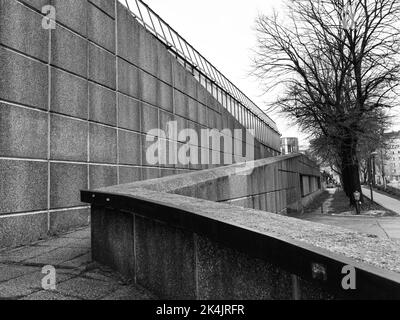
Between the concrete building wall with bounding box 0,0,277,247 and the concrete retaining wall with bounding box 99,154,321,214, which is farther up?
the concrete building wall with bounding box 0,0,277,247

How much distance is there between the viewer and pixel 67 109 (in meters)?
6.58

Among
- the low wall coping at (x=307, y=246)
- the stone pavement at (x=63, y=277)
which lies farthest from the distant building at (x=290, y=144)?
the low wall coping at (x=307, y=246)

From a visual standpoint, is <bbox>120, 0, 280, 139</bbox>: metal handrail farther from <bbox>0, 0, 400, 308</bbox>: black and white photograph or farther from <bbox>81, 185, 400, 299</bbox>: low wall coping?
<bbox>81, 185, 400, 299</bbox>: low wall coping

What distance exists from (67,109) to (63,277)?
12.1ft

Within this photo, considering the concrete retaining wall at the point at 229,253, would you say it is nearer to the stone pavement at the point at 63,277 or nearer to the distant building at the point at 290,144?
the stone pavement at the point at 63,277

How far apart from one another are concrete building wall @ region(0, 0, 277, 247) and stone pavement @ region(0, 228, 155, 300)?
0.86 m

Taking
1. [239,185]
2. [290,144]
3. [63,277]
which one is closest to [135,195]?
[63,277]

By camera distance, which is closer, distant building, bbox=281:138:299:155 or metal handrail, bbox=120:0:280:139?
metal handrail, bbox=120:0:280:139

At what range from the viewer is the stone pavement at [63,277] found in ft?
10.5

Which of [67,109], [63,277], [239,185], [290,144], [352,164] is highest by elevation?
[290,144]

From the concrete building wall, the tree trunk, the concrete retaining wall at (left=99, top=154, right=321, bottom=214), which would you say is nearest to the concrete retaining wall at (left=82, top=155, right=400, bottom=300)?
the concrete retaining wall at (left=99, top=154, right=321, bottom=214)

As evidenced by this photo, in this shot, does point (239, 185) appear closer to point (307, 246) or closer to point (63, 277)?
point (63, 277)

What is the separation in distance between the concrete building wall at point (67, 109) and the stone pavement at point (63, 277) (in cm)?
86

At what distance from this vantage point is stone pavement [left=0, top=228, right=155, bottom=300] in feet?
10.5
